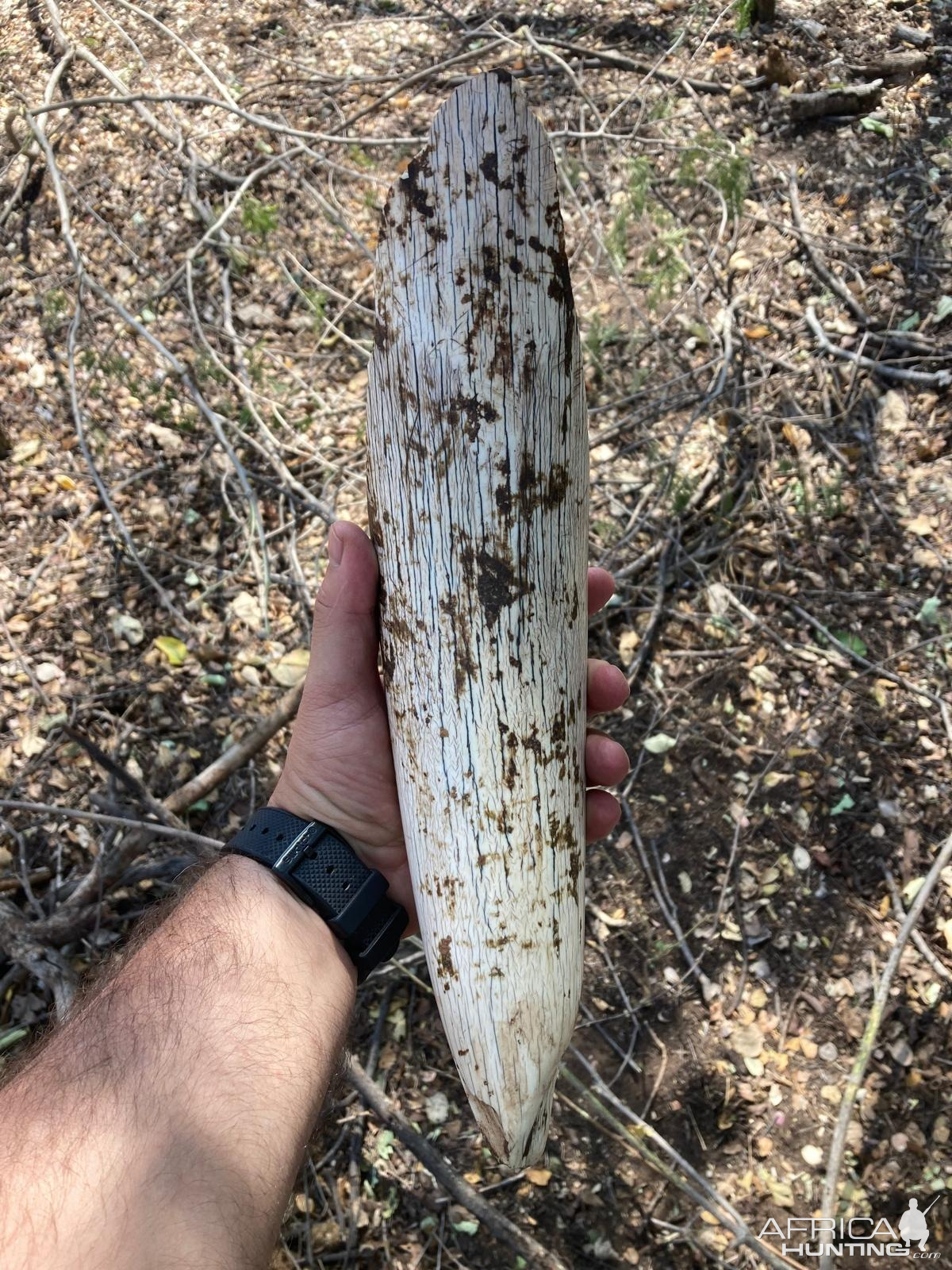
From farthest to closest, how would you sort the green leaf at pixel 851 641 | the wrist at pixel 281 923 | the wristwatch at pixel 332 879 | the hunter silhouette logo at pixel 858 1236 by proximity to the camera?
the green leaf at pixel 851 641 < the hunter silhouette logo at pixel 858 1236 < the wristwatch at pixel 332 879 < the wrist at pixel 281 923

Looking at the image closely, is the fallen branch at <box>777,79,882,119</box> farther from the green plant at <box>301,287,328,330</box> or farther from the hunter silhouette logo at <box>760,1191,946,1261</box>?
the hunter silhouette logo at <box>760,1191,946,1261</box>

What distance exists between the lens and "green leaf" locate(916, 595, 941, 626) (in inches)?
109

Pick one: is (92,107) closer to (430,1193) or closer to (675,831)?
(675,831)

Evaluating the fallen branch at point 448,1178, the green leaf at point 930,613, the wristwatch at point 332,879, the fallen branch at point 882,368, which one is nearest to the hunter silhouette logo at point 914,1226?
the fallen branch at point 448,1178

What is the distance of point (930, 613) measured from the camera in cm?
278

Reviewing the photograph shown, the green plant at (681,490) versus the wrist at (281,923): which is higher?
the green plant at (681,490)

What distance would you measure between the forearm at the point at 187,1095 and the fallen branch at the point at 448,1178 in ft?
2.05

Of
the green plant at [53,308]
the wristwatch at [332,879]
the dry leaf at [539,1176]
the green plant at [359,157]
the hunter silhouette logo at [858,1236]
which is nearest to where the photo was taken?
the wristwatch at [332,879]

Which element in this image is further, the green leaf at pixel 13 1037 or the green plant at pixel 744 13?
the green plant at pixel 744 13

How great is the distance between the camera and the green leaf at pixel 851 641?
9.08ft

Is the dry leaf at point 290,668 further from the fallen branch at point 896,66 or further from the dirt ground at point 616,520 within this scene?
the fallen branch at point 896,66

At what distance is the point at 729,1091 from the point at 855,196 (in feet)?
10.7

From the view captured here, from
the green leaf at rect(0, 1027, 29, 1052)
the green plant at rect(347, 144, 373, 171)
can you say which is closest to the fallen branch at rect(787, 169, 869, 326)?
the green plant at rect(347, 144, 373, 171)

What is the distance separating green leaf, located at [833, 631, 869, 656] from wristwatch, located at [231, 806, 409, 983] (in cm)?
170
